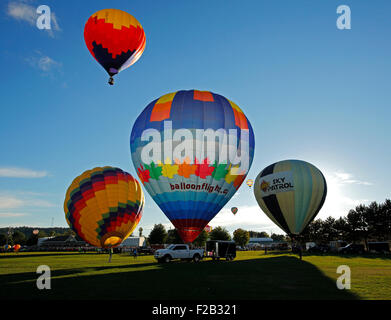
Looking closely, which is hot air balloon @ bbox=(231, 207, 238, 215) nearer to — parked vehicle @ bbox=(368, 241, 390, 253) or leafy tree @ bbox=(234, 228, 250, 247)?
parked vehicle @ bbox=(368, 241, 390, 253)

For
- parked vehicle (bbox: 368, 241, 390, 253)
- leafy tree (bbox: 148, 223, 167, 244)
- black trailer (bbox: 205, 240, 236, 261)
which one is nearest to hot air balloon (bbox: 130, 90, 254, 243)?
black trailer (bbox: 205, 240, 236, 261)

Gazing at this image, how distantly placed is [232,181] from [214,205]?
8.42 ft

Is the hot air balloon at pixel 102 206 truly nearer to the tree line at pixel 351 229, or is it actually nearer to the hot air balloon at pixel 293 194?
the hot air balloon at pixel 293 194

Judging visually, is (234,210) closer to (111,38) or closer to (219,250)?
(219,250)

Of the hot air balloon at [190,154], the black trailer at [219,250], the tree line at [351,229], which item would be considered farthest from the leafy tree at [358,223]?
the hot air balloon at [190,154]

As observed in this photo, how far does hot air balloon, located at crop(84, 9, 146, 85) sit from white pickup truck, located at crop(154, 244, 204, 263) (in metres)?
15.0

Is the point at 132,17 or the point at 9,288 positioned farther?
Result: the point at 132,17

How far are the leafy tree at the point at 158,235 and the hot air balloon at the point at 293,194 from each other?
2376 inches

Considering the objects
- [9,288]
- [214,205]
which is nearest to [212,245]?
[214,205]

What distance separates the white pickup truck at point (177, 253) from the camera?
2639 cm

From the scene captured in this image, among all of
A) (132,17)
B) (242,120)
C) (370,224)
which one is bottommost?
(370,224)

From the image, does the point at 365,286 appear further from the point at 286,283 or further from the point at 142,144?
the point at 142,144

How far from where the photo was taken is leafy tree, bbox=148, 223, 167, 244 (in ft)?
306
